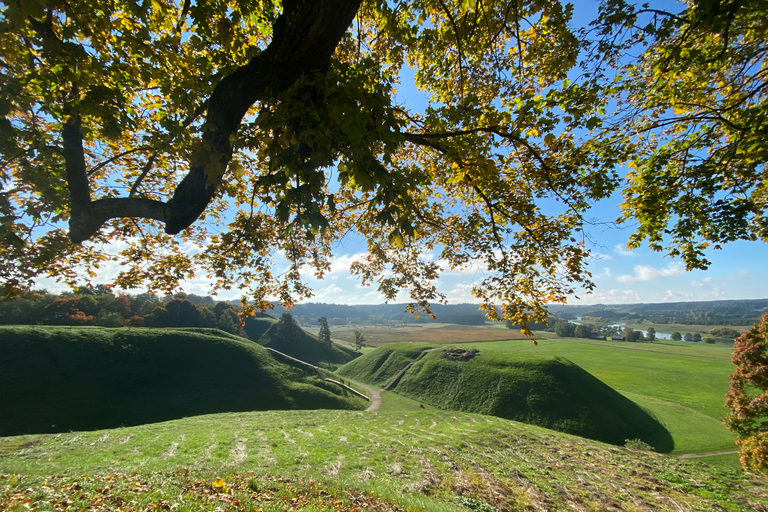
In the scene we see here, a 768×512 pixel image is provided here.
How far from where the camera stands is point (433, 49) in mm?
8828

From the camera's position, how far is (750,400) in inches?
1022

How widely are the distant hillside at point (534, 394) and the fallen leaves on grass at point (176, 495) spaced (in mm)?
44343

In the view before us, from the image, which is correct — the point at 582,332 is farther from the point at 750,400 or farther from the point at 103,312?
the point at 103,312

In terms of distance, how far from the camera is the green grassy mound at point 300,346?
8946cm

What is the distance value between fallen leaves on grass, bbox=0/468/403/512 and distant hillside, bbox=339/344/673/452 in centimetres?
4434

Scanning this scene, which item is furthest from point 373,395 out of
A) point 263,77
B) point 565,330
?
point 565,330

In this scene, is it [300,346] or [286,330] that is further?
[300,346]

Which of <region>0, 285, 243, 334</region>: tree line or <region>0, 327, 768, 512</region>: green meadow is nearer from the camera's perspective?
<region>0, 327, 768, 512</region>: green meadow

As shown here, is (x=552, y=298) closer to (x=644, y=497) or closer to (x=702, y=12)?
(x=702, y=12)

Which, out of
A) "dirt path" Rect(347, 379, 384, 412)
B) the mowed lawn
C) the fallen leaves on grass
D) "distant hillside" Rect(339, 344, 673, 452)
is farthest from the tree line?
the mowed lawn

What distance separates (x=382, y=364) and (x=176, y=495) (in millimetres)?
71267

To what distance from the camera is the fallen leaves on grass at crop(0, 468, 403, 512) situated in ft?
16.9

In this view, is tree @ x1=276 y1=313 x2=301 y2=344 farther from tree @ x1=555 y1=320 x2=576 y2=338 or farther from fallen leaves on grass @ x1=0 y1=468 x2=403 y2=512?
tree @ x1=555 y1=320 x2=576 y2=338

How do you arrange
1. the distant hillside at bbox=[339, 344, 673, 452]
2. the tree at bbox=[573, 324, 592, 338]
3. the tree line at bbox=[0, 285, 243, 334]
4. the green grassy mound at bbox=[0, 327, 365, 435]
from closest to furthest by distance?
the green grassy mound at bbox=[0, 327, 365, 435], the distant hillside at bbox=[339, 344, 673, 452], the tree line at bbox=[0, 285, 243, 334], the tree at bbox=[573, 324, 592, 338]
